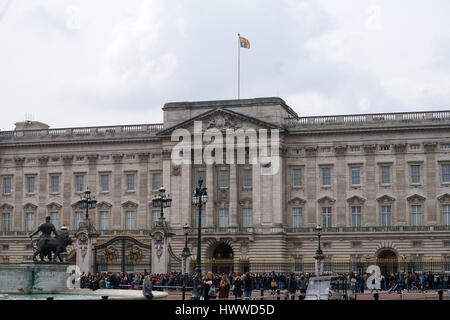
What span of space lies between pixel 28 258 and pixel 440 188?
1544 inches

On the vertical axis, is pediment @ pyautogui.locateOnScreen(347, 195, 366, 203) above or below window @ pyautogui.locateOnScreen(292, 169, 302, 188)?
below

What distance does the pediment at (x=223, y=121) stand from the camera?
71.5 meters

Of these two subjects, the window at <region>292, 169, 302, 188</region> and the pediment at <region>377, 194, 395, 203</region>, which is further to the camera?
the window at <region>292, 169, 302, 188</region>

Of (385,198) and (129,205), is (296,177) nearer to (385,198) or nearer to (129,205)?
(385,198)

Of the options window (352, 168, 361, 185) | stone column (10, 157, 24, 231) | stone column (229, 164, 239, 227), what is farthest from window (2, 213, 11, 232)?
window (352, 168, 361, 185)

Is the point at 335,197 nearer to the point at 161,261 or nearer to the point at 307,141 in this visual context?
the point at 307,141

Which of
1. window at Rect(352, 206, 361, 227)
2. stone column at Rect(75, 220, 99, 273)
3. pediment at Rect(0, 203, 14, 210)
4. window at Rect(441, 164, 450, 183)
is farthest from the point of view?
pediment at Rect(0, 203, 14, 210)

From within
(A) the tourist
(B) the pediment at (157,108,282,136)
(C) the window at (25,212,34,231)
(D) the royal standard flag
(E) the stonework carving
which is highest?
(D) the royal standard flag

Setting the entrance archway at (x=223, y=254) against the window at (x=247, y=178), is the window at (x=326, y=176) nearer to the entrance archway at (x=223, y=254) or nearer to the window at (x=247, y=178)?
the window at (x=247, y=178)

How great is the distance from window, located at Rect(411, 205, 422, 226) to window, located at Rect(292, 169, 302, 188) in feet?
34.2

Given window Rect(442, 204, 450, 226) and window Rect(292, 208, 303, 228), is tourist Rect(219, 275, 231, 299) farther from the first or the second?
window Rect(442, 204, 450, 226)

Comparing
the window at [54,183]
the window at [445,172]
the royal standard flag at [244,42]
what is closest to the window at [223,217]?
the royal standard flag at [244,42]

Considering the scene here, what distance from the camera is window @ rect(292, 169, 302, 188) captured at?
72.6 meters
